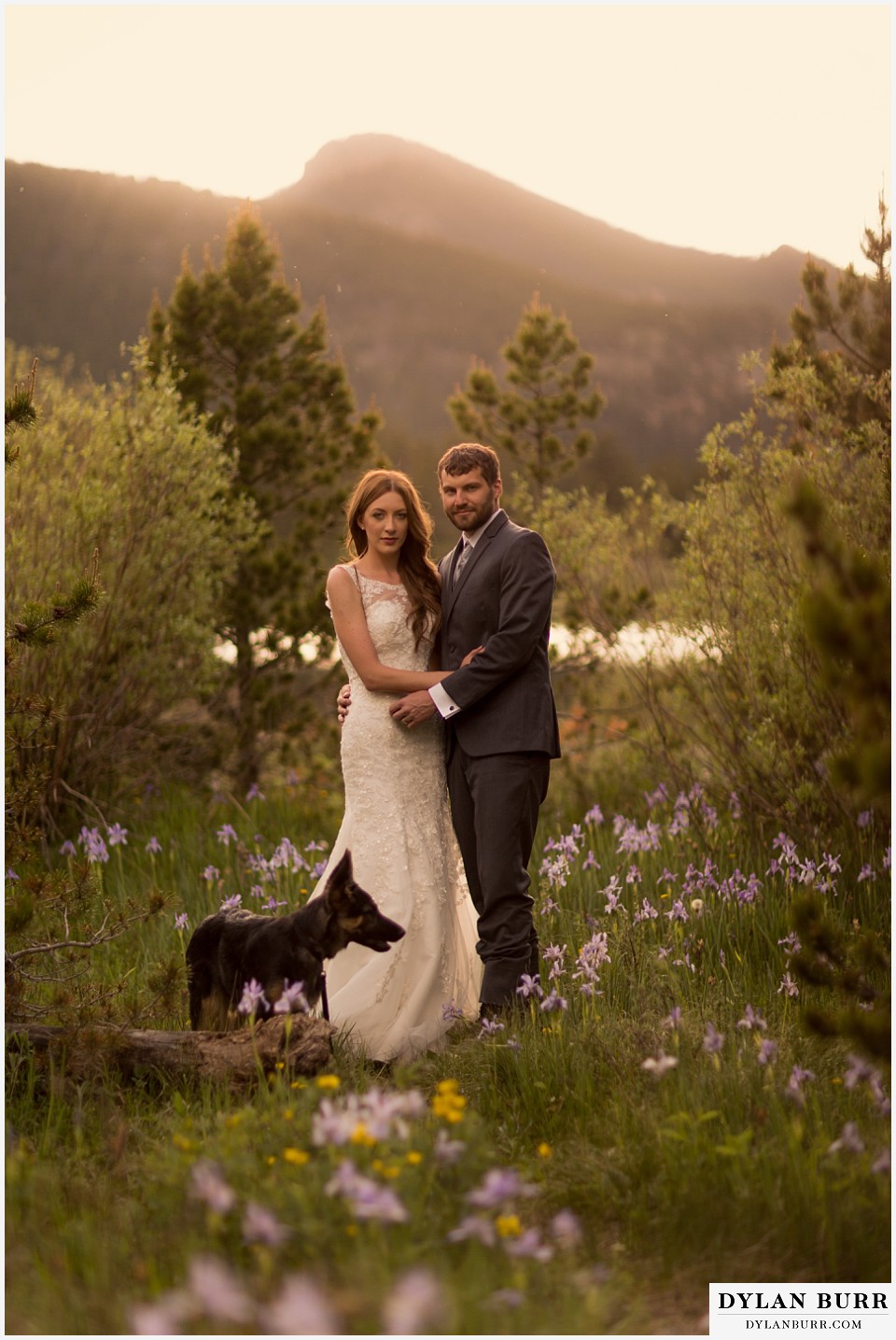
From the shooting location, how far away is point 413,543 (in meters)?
5.09

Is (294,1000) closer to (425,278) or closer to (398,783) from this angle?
(398,783)

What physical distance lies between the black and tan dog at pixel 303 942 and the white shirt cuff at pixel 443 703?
32.7 inches

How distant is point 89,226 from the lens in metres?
66.5

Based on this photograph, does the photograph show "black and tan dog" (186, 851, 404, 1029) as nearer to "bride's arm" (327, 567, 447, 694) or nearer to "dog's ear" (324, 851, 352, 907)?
"dog's ear" (324, 851, 352, 907)

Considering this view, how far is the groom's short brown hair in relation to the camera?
15.5ft

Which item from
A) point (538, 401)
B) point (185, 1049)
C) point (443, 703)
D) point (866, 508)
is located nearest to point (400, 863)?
point (443, 703)

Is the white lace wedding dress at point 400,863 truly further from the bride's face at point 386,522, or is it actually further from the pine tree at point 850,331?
the pine tree at point 850,331

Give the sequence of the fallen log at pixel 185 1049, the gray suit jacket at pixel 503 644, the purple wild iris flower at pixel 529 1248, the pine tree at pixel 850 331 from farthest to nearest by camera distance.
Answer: the pine tree at pixel 850 331 → the gray suit jacket at pixel 503 644 → the fallen log at pixel 185 1049 → the purple wild iris flower at pixel 529 1248

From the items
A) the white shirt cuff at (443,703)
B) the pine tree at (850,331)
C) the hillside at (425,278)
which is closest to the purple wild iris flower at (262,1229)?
the white shirt cuff at (443,703)

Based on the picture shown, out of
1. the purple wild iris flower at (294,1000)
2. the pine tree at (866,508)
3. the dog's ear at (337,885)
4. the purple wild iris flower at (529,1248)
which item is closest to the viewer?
the purple wild iris flower at (529,1248)

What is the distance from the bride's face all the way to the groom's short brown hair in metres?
0.25

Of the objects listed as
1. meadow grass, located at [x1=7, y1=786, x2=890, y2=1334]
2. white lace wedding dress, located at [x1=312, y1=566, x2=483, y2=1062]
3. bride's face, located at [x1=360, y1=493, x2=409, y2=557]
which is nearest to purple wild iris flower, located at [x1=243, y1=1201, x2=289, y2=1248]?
meadow grass, located at [x1=7, y1=786, x2=890, y2=1334]

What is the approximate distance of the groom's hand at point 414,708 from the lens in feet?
15.5

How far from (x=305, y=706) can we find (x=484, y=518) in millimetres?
5577
